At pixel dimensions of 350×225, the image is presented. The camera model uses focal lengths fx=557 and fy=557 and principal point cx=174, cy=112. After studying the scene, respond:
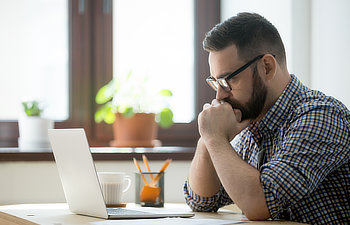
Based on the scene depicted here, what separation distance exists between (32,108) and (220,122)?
151cm

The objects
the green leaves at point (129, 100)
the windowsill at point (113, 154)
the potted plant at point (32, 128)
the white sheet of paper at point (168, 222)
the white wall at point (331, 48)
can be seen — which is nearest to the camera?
the white sheet of paper at point (168, 222)

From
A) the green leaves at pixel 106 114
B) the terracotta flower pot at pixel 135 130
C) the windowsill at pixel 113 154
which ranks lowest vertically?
the windowsill at pixel 113 154

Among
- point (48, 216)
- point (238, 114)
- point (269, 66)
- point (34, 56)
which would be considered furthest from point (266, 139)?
point (34, 56)

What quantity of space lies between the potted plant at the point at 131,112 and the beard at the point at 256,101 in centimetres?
133

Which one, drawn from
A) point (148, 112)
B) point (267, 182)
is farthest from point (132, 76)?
point (267, 182)

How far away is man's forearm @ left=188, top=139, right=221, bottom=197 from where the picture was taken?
169cm

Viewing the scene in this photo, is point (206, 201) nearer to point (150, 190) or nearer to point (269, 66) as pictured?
point (150, 190)

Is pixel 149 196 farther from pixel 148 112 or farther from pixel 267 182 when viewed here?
pixel 148 112

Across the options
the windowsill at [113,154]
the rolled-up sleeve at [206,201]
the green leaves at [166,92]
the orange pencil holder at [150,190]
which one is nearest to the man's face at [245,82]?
the rolled-up sleeve at [206,201]

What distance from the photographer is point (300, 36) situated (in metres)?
2.62

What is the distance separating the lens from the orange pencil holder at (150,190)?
180 cm

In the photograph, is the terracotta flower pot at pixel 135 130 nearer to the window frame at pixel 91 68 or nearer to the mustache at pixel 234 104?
the window frame at pixel 91 68

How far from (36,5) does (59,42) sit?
235 mm

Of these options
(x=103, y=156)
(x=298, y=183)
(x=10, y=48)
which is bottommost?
(x=103, y=156)
